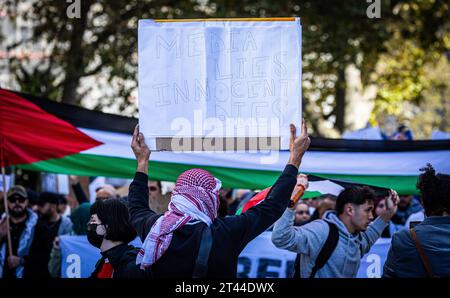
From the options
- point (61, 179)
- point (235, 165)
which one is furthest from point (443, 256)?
point (61, 179)

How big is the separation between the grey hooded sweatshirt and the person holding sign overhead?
1.01m

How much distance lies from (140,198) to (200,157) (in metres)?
2.70

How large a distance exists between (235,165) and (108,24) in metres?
10.9

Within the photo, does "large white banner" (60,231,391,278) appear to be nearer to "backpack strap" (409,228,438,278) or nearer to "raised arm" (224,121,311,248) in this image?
"backpack strap" (409,228,438,278)

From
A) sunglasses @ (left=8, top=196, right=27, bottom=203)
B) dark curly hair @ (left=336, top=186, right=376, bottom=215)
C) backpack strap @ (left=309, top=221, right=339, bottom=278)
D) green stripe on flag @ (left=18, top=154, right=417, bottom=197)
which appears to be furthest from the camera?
sunglasses @ (left=8, top=196, right=27, bottom=203)

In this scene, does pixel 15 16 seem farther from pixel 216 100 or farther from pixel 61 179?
pixel 216 100

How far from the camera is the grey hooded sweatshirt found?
585 cm

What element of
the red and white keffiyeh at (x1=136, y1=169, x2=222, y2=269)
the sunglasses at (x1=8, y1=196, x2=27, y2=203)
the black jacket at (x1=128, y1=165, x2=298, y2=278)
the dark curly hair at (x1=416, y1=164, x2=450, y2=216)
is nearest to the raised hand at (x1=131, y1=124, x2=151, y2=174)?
the red and white keffiyeh at (x1=136, y1=169, x2=222, y2=269)

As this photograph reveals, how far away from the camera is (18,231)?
9.02 meters

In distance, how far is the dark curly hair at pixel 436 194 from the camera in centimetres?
531

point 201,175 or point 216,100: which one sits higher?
point 216,100

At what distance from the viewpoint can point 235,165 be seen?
791 centimetres

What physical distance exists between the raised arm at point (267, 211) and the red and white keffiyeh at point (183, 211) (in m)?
0.14
